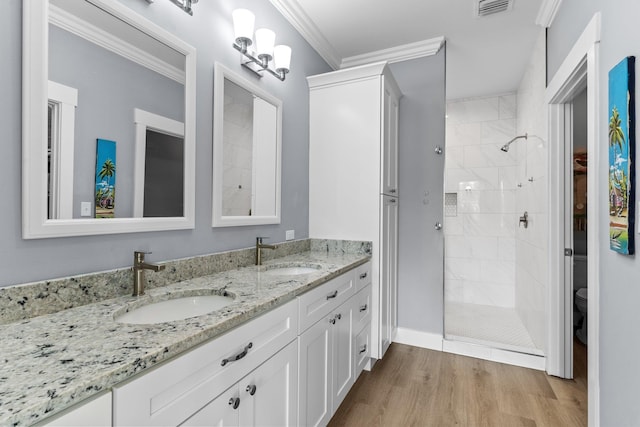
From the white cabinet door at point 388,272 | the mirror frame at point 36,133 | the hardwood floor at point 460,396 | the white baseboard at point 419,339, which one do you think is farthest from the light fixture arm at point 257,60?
the white baseboard at point 419,339

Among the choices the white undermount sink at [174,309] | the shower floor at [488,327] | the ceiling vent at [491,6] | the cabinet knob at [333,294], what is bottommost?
the shower floor at [488,327]

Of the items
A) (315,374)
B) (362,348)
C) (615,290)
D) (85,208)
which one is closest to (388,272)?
(362,348)

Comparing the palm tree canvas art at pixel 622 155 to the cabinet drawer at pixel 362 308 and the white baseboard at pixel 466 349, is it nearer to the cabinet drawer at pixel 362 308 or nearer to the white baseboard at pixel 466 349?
the cabinet drawer at pixel 362 308

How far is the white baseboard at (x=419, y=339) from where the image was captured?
2.70m

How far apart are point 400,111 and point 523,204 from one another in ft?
5.20

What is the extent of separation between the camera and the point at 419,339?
2.76m

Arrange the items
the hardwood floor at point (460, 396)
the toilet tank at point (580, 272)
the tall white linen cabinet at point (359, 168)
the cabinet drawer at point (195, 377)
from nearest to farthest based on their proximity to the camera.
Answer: the cabinet drawer at point (195, 377) → the hardwood floor at point (460, 396) → the tall white linen cabinet at point (359, 168) → the toilet tank at point (580, 272)

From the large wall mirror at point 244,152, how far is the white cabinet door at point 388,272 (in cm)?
83

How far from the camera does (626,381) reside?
3.85ft

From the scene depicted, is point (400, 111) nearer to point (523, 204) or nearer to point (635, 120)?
point (523, 204)

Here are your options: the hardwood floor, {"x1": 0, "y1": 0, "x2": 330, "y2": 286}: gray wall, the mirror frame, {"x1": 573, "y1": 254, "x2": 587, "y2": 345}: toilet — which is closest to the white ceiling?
{"x1": 0, "y1": 0, "x2": 330, "y2": 286}: gray wall

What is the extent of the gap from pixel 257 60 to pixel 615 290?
2006 mm

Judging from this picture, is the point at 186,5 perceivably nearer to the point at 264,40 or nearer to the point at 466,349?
the point at 264,40

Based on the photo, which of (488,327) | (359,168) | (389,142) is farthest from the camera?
(488,327)
